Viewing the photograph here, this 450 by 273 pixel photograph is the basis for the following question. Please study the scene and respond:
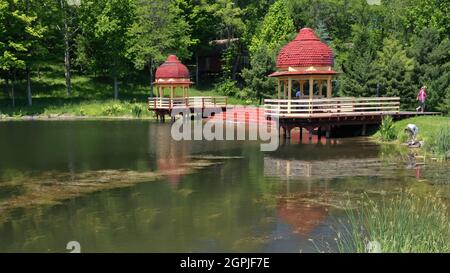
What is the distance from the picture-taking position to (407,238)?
7516 mm

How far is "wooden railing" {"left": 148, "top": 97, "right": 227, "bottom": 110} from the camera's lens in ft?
141

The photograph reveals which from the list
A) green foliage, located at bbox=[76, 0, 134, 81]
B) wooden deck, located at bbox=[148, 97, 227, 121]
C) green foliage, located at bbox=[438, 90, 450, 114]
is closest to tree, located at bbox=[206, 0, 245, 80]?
green foliage, located at bbox=[76, 0, 134, 81]

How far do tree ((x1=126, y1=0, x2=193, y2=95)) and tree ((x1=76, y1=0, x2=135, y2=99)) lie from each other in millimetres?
1048

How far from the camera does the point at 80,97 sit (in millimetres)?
52750

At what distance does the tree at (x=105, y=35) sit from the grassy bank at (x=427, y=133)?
3411 cm

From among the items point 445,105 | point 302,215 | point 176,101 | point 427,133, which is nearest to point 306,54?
point 427,133

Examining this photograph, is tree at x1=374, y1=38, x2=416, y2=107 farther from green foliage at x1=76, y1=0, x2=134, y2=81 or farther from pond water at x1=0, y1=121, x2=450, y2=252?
green foliage at x1=76, y1=0, x2=134, y2=81

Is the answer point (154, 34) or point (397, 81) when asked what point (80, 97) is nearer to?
point (154, 34)

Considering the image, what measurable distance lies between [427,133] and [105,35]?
127ft

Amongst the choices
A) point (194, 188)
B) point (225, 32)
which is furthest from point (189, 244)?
point (225, 32)

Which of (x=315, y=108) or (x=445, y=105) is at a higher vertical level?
(x=315, y=108)

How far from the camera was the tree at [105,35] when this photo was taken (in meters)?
53.4
